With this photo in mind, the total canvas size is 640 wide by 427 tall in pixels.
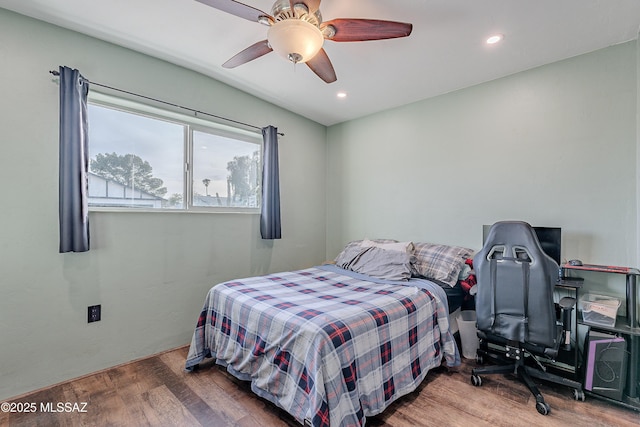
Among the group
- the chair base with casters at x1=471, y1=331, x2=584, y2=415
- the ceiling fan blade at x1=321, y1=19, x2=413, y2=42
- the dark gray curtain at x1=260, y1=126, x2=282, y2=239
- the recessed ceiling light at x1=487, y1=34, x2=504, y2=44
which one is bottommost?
the chair base with casters at x1=471, y1=331, x2=584, y2=415

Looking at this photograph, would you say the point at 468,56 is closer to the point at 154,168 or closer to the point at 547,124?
the point at 547,124

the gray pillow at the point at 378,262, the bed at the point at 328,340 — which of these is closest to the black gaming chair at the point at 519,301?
the bed at the point at 328,340

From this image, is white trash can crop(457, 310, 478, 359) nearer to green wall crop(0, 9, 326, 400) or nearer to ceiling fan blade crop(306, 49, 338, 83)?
green wall crop(0, 9, 326, 400)

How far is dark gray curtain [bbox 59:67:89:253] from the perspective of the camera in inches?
80.0

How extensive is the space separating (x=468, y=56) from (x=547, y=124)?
0.95 meters

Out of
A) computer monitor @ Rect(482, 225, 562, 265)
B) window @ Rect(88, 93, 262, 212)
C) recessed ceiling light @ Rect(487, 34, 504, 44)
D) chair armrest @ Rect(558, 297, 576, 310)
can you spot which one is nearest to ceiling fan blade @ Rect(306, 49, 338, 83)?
recessed ceiling light @ Rect(487, 34, 504, 44)

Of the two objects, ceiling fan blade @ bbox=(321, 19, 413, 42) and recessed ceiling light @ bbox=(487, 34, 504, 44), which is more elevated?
recessed ceiling light @ bbox=(487, 34, 504, 44)

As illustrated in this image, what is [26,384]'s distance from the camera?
1.96m

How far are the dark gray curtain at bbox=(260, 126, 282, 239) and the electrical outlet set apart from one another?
159 centimetres

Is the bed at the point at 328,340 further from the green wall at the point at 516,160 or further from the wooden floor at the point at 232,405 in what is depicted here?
the green wall at the point at 516,160

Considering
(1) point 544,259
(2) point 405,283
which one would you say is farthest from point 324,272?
(1) point 544,259

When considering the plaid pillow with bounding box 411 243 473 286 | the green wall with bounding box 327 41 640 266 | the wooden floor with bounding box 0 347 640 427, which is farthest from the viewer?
the plaid pillow with bounding box 411 243 473 286

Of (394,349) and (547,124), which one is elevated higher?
(547,124)

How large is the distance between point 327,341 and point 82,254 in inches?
80.1
